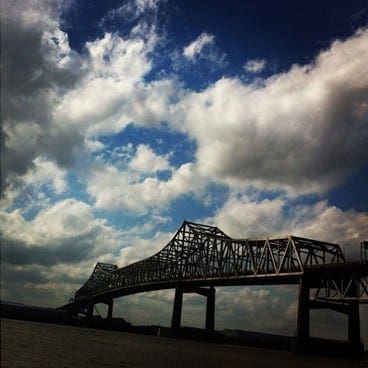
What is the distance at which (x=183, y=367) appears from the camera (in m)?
35.6

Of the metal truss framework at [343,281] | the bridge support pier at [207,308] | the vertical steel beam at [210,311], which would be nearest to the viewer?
the metal truss framework at [343,281]

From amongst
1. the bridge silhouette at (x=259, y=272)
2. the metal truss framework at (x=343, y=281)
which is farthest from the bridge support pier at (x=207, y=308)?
the metal truss framework at (x=343, y=281)

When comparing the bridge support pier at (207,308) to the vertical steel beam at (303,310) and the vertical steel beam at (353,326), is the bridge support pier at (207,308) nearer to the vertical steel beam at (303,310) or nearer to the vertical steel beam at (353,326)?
the vertical steel beam at (303,310)

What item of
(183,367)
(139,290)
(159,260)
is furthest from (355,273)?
(139,290)

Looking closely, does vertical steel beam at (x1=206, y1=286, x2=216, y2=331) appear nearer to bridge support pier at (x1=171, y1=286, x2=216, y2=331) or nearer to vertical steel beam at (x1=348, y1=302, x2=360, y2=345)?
bridge support pier at (x1=171, y1=286, x2=216, y2=331)

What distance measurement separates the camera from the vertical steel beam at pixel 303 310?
6906 cm

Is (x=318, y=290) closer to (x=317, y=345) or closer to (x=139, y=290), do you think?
(x=317, y=345)

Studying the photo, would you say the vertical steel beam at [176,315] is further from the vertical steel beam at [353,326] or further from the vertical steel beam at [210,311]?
the vertical steel beam at [353,326]

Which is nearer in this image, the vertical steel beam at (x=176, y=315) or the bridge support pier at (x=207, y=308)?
the bridge support pier at (x=207, y=308)

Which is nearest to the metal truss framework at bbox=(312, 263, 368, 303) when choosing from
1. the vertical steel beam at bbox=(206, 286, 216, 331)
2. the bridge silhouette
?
the bridge silhouette

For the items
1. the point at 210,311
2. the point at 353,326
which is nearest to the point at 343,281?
the point at 353,326

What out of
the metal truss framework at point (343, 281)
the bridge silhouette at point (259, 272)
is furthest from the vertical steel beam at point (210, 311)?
the metal truss framework at point (343, 281)

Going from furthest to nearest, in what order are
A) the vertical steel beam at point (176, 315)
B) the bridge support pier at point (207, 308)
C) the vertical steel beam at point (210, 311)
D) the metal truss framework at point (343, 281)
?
1. the vertical steel beam at point (176, 315)
2. the bridge support pier at point (207, 308)
3. the vertical steel beam at point (210, 311)
4. the metal truss framework at point (343, 281)

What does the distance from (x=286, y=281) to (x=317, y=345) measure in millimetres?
15093
